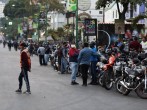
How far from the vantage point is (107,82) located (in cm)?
1677

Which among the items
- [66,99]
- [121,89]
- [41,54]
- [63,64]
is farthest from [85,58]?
[41,54]

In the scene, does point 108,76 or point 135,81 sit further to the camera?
point 108,76

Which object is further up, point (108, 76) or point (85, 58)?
point (85, 58)

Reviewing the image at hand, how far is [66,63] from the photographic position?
24.7m

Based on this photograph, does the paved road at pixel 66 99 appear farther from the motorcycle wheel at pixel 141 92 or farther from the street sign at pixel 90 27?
the street sign at pixel 90 27

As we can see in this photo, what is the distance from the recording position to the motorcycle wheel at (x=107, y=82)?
16.6 meters

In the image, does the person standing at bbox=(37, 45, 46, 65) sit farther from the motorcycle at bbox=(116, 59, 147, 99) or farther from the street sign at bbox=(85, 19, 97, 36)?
the motorcycle at bbox=(116, 59, 147, 99)

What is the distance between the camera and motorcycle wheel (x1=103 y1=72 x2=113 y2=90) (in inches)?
655

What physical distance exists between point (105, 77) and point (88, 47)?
68.6 inches

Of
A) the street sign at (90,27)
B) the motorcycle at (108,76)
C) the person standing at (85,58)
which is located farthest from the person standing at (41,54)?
the motorcycle at (108,76)

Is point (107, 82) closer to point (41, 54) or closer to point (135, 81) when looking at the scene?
point (135, 81)

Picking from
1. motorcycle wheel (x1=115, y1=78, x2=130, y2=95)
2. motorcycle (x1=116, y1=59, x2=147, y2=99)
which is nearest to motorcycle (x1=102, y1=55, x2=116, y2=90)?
motorcycle wheel (x1=115, y1=78, x2=130, y2=95)

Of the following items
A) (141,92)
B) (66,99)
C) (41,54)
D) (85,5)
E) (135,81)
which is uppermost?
(85,5)

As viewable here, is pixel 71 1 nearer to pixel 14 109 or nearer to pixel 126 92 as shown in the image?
pixel 126 92
